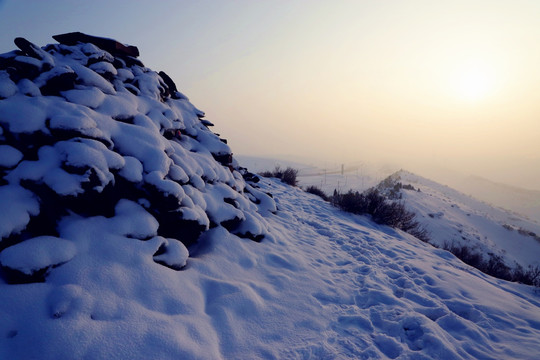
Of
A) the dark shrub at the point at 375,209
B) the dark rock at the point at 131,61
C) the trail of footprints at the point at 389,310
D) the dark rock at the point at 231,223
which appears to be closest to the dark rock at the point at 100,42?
the dark rock at the point at 131,61

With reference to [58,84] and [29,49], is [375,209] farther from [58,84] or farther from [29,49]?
[29,49]

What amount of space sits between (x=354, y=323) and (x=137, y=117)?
3.61 metres

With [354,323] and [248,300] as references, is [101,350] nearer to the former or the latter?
[248,300]

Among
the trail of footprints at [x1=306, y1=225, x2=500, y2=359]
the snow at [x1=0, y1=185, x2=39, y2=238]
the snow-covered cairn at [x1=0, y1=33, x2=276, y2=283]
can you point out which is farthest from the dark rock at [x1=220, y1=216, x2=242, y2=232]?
the snow at [x1=0, y1=185, x2=39, y2=238]

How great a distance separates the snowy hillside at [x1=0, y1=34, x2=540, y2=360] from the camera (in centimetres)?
180

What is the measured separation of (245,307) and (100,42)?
16.4ft

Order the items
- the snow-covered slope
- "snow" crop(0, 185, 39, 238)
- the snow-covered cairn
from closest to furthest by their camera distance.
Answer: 1. "snow" crop(0, 185, 39, 238)
2. the snow-covered cairn
3. the snow-covered slope

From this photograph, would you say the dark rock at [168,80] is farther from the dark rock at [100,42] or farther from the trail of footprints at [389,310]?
the trail of footprints at [389,310]

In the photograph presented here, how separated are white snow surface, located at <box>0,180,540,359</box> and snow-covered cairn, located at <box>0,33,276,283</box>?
69 millimetres

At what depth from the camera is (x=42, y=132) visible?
102 inches

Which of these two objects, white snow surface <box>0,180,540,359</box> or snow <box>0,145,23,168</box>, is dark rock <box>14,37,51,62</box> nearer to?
snow <box>0,145,23,168</box>

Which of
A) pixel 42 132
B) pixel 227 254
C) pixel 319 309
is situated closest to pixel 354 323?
pixel 319 309

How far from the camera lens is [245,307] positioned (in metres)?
2.40

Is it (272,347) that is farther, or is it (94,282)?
(272,347)
